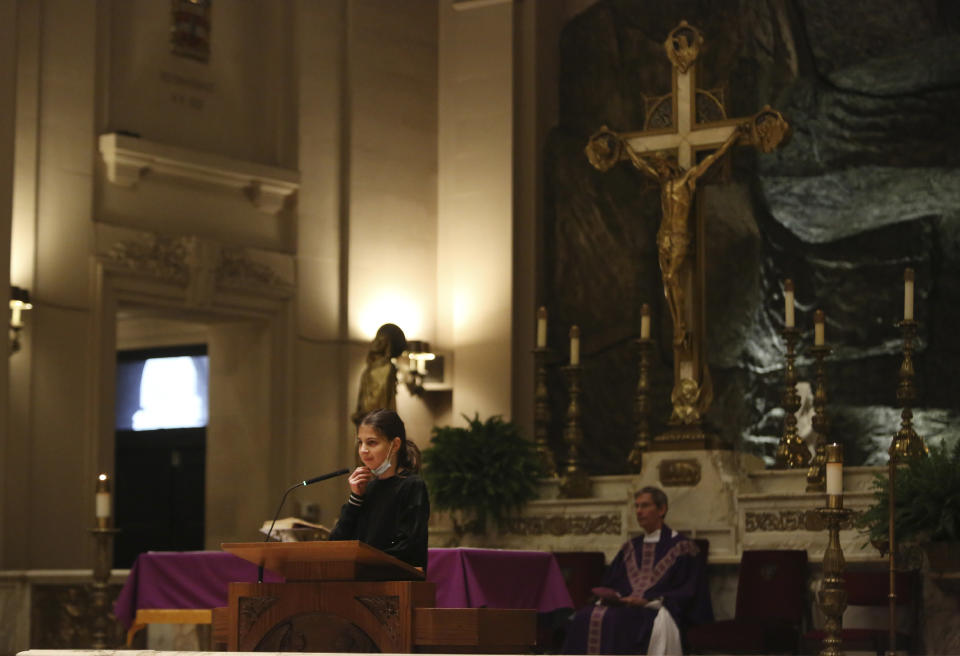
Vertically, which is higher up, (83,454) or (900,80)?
(900,80)

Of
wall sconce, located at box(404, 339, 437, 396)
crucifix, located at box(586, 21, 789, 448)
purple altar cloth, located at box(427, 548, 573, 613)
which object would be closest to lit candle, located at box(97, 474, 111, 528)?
purple altar cloth, located at box(427, 548, 573, 613)

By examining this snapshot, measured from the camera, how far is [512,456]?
10.3 m

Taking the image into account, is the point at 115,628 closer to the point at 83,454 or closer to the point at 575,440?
the point at 83,454

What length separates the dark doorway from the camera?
1371 centimetres

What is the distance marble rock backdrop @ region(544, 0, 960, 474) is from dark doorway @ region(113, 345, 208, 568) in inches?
123

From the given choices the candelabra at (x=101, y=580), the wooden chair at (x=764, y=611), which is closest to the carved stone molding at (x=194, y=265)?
the candelabra at (x=101, y=580)

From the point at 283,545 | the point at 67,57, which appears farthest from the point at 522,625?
the point at 67,57

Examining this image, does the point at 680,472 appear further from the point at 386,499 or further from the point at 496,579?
the point at 386,499

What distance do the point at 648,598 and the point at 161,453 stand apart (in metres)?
6.76

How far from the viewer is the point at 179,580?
851 centimetres

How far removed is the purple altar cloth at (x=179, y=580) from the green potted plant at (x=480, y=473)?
82.9 inches

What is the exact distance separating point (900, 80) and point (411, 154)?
4.20 meters

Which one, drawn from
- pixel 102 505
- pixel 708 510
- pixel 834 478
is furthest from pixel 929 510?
pixel 102 505

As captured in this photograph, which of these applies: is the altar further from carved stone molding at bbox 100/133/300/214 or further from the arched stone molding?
carved stone molding at bbox 100/133/300/214
